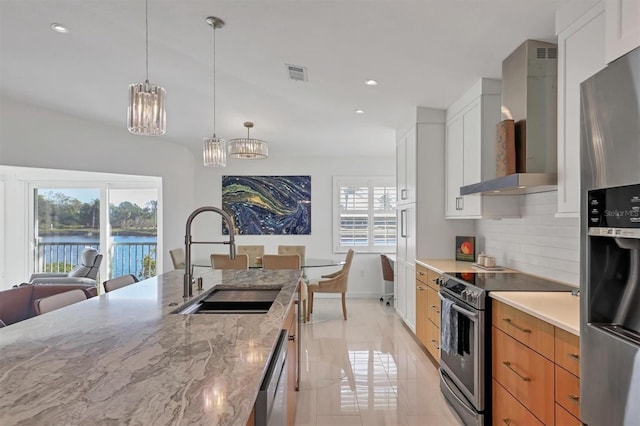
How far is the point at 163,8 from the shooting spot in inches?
105

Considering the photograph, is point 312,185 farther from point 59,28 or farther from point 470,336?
point 470,336

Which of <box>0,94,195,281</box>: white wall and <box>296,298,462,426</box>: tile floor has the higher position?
<box>0,94,195,281</box>: white wall

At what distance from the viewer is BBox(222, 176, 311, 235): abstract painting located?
668 centimetres

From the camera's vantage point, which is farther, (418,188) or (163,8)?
(418,188)

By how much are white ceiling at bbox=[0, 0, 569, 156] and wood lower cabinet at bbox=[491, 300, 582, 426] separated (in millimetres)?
1835

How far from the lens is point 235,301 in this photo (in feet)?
7.16

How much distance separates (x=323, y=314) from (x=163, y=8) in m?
4.27

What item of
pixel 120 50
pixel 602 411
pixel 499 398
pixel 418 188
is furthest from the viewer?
pixel 418 188

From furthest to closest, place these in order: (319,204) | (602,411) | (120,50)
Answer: (319,204)
(120,50)
(602,411)

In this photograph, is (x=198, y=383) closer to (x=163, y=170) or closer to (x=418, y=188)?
(x=418, y=188)

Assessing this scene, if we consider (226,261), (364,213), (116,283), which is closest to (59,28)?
(116,283)

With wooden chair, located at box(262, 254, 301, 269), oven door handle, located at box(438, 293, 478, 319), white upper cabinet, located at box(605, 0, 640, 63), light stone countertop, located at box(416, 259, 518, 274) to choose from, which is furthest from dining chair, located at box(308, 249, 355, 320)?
white upper cabinet, located at box(605, 0, 640, 63)

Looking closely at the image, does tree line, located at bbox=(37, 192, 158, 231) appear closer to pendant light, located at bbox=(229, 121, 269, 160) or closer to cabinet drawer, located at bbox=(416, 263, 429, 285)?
pendant light, located at bbox=(229, 121, 269, 160)

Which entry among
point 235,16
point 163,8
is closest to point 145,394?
point 235,16
